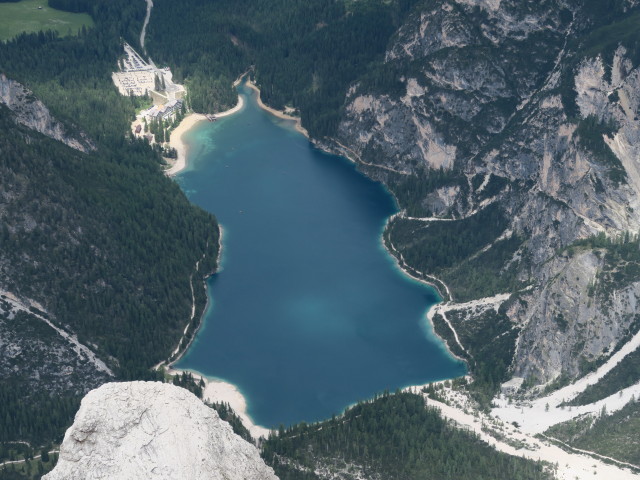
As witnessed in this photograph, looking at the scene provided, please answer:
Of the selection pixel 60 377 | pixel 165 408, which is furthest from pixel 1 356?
pixel 165 408

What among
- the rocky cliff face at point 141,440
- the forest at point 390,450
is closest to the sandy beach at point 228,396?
the forest at point 390,450

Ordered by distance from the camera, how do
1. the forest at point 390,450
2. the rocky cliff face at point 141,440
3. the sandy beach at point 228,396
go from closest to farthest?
the rocky cliff face at point 141,440, the forest at point 390,450, the sandy beach at point 228,396

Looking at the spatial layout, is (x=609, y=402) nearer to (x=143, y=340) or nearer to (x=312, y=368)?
(x=312, y=368)

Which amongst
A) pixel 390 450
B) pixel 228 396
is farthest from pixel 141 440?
pixel 228 396

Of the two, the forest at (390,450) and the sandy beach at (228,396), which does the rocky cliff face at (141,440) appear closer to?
the forest at (390,450)

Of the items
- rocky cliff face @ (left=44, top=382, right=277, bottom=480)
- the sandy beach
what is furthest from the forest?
rocky cliff face @ (left=44, top=382, right=277, bottom=480)

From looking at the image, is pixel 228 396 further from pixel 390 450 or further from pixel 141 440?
pixel 141 440
